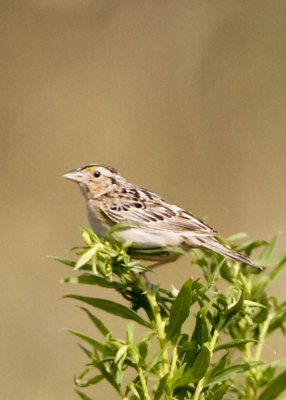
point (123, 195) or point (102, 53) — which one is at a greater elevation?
point (102, 53)

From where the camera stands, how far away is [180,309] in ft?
4.16

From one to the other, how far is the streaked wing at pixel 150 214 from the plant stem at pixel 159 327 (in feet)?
2.25

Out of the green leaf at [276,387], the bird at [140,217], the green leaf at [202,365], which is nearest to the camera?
the green leaf at [202,365]

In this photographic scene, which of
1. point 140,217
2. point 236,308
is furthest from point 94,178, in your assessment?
point 236,308

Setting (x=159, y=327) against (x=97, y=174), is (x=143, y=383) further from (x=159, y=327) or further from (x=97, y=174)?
(x=97, y=174)

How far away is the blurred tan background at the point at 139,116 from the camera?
4.79 meters

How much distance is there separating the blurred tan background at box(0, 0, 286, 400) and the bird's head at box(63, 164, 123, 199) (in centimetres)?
182

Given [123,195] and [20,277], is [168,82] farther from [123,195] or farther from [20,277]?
[123,195]

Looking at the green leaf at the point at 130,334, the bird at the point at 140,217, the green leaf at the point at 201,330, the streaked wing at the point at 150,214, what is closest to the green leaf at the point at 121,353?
the green leaf at the point at 130,334

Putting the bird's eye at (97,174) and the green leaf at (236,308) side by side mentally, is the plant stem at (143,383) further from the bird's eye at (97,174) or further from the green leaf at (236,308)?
the bird's eye at (97,174)

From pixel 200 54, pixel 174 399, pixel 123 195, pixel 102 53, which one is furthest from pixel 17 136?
pixel 174 399

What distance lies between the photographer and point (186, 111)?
18.1 feet

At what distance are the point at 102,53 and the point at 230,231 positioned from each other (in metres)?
2.06

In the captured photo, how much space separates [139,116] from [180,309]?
436 cm
